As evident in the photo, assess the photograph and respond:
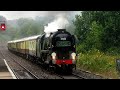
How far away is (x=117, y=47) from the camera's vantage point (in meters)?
35.9

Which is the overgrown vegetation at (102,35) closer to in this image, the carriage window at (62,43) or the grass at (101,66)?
the grass at (101,66)

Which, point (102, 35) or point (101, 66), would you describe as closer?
point (101, 66)

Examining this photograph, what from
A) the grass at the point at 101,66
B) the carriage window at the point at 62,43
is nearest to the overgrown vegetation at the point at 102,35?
the grass at the point at 101,66

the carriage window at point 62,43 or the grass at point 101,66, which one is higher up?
the carriage window at point 62,43

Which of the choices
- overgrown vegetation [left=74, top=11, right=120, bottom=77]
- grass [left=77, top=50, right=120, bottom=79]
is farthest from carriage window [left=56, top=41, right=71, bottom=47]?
overgrown vegetation [left=74, top=11, right=120, bottom=77]

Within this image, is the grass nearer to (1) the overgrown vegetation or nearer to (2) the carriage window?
(2) the carriage window

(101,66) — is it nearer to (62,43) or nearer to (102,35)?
(62,43)

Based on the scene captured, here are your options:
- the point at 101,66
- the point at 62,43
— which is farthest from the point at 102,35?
the point at 62,43

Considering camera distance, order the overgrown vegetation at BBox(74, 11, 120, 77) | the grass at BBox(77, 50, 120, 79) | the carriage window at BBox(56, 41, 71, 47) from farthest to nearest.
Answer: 1. the overgrown vegetation at BBox(74, 11, 120, 77)
2. the carriage window at BBox(56, 41, 71, 47)
3. the grass at BBox(77, 50, 120, 79)

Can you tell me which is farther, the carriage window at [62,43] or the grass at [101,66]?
the carriage window at [62,43]
